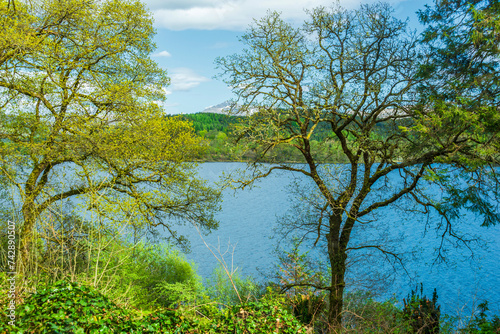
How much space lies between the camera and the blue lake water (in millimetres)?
16281

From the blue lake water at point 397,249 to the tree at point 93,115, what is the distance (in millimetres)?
2440

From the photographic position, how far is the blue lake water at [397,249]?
53.4ft

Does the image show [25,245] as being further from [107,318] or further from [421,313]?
[421,313]

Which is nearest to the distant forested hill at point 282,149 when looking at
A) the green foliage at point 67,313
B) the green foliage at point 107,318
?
the green foliage at point 107,318

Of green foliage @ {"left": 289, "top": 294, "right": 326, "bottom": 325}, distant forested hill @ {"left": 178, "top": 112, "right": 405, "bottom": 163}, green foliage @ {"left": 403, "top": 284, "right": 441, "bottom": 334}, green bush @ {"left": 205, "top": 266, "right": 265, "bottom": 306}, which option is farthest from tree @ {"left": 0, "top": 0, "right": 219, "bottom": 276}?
green foliage @ {"left": 403, "top": 284, "right": 441, "bottom": 334}

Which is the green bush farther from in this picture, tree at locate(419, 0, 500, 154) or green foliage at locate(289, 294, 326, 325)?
tree at locate(419, 0, 500, 154)

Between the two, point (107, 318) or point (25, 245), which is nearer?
point (107, 318)

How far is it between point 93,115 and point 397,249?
64.2ft

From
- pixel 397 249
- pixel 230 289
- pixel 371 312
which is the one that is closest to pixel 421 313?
pixel 371 312

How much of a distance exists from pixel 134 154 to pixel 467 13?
32.1ft

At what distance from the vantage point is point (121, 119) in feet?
37.4

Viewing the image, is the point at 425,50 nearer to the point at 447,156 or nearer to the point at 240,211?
the point at 447,156

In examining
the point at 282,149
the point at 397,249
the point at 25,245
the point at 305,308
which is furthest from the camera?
the point at 397,249

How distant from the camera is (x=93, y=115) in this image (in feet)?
36.0
